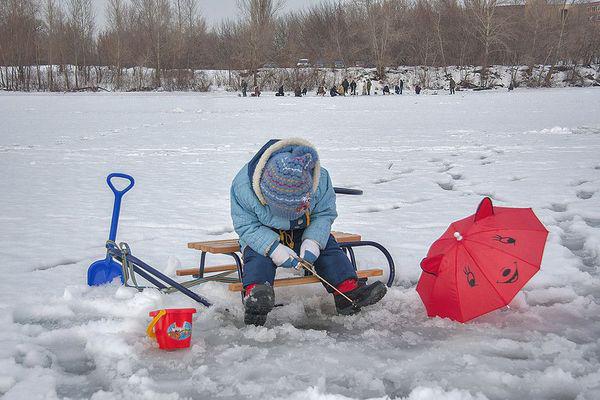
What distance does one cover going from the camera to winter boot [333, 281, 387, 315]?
328 cm

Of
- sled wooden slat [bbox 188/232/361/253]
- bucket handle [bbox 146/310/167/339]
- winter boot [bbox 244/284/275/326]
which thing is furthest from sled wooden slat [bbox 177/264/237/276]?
bucket handle [bbox 146/310/167/339]

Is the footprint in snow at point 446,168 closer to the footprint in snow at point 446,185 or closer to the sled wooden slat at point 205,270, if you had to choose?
the footprint in snow at point 446,185

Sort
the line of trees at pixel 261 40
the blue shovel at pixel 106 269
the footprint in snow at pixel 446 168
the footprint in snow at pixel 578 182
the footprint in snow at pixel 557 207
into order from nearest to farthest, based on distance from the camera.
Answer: the blue shovel at pixel 106 269
the footprint in snow at pixel 557 207
the footprint in snow at pixel 578 182
the footprint in snow at pixel 446 168
the line of trees at pixel 261 40

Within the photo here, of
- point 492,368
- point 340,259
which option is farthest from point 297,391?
point 340,259

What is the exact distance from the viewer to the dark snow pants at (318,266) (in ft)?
10.8

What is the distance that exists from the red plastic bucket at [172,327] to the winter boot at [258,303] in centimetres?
31

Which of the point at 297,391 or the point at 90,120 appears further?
the point at 90,120

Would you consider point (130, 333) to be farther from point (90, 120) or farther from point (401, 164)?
point (90, 120)

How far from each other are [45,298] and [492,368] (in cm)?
233

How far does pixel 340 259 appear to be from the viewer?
3.51 m

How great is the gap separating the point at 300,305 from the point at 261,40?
163 ft

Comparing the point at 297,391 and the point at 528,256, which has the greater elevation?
the point at 528,256

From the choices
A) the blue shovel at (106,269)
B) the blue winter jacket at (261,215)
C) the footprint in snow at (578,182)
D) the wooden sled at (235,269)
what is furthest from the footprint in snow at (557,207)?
the blue shovel at (106,269)

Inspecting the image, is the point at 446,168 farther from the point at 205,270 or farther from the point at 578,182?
the point at 205,270
